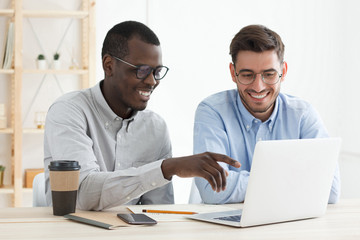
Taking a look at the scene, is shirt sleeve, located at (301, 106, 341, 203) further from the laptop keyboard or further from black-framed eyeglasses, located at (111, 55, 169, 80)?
the laptop keyboard

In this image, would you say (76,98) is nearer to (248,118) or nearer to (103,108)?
(103,108)

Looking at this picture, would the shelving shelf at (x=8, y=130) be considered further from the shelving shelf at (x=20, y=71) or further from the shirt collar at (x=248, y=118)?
the shirt collar at (x=248, y=118)

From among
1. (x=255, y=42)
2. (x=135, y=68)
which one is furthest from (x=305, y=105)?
(x=135, y=68)

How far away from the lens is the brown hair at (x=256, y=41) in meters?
2.19

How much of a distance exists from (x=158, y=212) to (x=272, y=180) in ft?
1.29

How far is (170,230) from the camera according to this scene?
1.35 metres

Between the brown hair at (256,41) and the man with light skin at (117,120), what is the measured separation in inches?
15.3

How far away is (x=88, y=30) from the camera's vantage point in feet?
12.4

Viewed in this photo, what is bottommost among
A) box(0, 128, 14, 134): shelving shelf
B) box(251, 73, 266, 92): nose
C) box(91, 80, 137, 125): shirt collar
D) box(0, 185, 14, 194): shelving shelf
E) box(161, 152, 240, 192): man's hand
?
box(0, 185, 14, 194): shelving shelf

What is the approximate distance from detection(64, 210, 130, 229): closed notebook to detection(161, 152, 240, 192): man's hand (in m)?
0.22

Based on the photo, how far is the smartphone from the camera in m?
1.40

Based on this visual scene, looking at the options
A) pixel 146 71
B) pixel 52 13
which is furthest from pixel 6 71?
pixel 146 71

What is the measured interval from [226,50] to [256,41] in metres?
1.89

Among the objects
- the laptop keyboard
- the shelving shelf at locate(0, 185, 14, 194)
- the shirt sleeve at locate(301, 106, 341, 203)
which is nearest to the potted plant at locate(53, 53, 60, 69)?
the shelving shelf at locate(0, 185, 14, 194)
